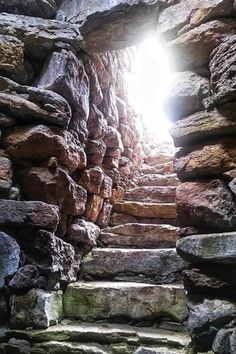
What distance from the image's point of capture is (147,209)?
2998mm

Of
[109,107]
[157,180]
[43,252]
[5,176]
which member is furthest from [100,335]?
[157,180]

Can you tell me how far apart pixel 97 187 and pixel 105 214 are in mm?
366

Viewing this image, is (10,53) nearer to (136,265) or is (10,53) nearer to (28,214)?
(28,214)

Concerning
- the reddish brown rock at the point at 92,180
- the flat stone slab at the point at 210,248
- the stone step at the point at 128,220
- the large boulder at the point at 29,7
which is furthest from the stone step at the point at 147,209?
the large boulder at the point at 29,7

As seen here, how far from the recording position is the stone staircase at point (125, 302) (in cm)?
163

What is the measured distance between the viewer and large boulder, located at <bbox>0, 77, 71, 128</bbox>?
1911mm

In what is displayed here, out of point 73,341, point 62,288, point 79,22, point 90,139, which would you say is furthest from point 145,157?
point 73,341

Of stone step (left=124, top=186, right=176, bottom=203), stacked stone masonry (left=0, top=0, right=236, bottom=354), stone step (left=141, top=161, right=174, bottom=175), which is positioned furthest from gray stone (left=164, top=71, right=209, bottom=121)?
stone step (left=141, top=161, right=174, bottom=175)

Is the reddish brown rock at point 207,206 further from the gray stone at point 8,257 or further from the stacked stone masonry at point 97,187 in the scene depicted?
the gray stone at point 8,257

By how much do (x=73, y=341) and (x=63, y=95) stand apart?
1411 millimetres

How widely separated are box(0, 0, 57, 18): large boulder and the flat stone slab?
1875mm

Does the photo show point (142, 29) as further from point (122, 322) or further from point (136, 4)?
point (122, 322)

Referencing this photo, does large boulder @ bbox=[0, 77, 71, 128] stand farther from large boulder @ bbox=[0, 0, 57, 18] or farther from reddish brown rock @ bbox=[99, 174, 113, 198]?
reddish brown rock @ bbox=[99, 174, 113, 198]

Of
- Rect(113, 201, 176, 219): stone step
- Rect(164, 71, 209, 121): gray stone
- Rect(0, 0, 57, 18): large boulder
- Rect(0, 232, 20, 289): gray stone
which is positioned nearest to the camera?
Rect(164, 71, 209, 121): gray stone
